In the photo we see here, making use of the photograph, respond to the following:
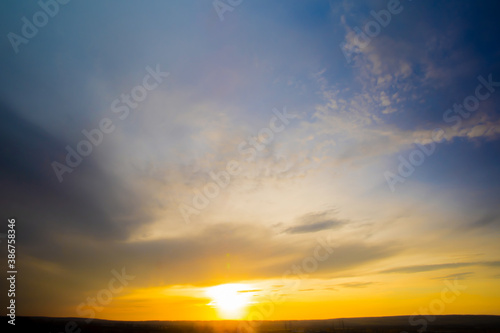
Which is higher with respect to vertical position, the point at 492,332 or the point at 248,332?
the point at 248,332

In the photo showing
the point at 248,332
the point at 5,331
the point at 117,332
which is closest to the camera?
the point at 5,331

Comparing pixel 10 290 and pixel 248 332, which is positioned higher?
pixel 10 290

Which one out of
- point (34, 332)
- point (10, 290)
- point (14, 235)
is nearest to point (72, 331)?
point (34, 332)

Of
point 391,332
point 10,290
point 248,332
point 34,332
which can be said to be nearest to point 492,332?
point 391,332

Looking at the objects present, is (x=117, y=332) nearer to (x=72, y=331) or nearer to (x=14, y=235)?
(x=72, y=331)

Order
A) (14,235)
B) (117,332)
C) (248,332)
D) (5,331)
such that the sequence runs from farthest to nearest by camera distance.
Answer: (248,332), (117,332), (5,331), (14,235)

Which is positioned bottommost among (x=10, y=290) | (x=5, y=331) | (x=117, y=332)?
(x=117, y=332)

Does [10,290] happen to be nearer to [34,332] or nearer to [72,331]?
[34,332]

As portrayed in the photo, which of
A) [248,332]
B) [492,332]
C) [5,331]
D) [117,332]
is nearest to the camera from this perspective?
[5,331]

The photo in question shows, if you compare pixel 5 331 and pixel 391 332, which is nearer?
pixel 5 331
